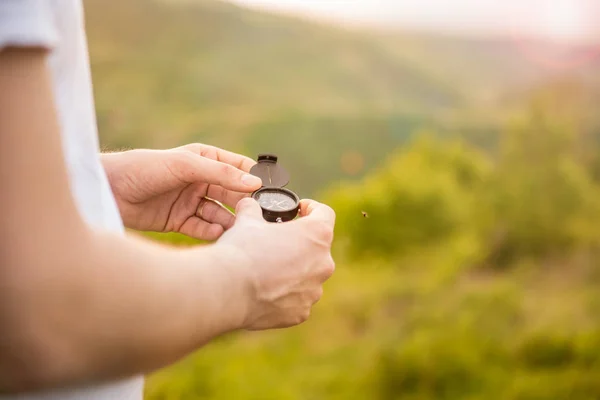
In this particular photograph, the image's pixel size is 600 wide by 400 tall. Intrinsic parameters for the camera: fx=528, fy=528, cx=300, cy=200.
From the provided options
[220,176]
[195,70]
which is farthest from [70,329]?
[195,70]

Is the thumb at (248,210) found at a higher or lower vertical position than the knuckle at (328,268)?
higher

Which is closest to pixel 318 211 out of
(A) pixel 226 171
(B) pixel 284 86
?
(A) pixel 226 171

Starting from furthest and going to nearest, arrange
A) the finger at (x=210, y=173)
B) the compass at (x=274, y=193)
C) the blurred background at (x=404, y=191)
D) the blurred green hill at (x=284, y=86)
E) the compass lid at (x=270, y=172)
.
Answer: the blurred green hill at (x=284, y=86) < the blurred background at (x=404, y=191) < the compass lid at (x=270, y=172) < the finger at (x=210, y=173) < the compass at (x=274, y=193)

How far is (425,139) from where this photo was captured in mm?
15148

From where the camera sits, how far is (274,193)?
1.45 m

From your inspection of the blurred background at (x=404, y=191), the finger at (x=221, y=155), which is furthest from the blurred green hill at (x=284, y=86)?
the finger at (x=221, y=155)

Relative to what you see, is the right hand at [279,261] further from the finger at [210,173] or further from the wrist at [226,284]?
the finger at [210,173]

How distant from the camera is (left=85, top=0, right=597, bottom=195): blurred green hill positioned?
15234 millimetres

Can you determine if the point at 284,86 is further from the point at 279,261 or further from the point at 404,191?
the point at 279,261

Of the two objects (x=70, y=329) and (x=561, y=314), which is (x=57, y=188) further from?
(x=561, y=314)

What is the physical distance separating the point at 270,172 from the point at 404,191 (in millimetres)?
12099

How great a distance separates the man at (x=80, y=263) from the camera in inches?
23.3

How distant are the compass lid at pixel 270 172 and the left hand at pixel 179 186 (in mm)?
63

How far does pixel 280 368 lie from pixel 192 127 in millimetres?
10244
